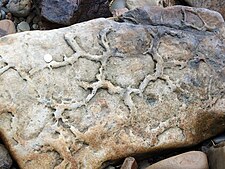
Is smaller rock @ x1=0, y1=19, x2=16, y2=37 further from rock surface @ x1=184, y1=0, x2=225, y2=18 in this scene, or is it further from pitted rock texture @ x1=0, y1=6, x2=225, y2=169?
rock surface @ x1=184, y1=0, x2=225, y2=18

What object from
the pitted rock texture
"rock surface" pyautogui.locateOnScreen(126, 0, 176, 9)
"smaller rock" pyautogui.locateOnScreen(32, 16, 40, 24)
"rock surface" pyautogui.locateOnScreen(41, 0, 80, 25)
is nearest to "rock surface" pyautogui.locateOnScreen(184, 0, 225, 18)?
"rock surface" pyautogui.locateOnScreen(126, 0, 176, 9)

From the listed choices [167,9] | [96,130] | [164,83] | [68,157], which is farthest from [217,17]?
[68,157]

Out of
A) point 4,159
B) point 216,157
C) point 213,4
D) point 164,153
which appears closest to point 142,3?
point 213,4

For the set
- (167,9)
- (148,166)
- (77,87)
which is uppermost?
(167,9)

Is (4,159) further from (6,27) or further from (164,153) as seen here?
(6,27)

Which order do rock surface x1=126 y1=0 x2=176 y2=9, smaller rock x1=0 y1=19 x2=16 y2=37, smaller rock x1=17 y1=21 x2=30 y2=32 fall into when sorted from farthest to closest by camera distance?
1. rock surface x1=126 y1=0 x2=176 y2=9
2. smaller rock x1=17 y1=21 x2=30 y2=32
3. smaller rock x1=0 y1=19 x2=16 y2=37

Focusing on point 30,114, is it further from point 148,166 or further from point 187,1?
point 187,1

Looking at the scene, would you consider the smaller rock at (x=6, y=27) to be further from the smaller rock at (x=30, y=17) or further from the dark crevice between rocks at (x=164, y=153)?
the dark crevice between rocks at (x=164, y=153)
